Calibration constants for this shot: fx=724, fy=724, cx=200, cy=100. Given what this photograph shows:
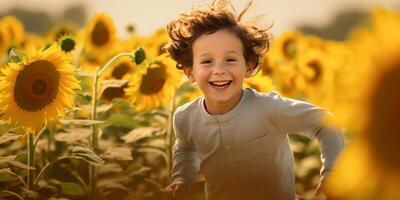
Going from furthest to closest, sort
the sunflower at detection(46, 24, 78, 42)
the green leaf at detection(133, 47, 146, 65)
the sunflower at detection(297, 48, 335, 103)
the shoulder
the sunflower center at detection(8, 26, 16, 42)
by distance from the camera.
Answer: the sunflower center at detection(8, 26, 16, 42) < the sunflower at detection(46, 24, 78, 42) < the sunflower at detection(297, 48, 335, 103) < the green leaf at detection(133, 47, 146, 65) < the shoulder

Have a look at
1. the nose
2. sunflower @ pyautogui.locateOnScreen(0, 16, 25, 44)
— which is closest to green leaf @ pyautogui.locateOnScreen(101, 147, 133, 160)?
the nose

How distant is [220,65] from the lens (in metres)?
1.64

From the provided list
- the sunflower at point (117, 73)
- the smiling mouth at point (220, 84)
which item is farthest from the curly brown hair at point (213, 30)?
the sunflower at point (117, 73)

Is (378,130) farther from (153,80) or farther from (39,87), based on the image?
(153,80)

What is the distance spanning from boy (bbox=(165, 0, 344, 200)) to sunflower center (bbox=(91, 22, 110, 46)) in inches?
78.3

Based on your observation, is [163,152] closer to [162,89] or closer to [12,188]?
[162,89]

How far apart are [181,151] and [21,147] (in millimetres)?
1033

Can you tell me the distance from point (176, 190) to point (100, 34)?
7.15 feet

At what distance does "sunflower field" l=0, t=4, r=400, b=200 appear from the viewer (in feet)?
2.76

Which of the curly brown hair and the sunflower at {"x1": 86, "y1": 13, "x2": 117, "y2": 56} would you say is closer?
the curly brown hair

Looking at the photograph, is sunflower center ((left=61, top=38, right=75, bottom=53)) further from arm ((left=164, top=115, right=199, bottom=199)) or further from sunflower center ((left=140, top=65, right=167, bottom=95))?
arm ((left=164, top=115, right=199, bottom=199))

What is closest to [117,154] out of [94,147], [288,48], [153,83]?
[94,147]

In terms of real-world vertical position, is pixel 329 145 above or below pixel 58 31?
below

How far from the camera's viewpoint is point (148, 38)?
154 inches
